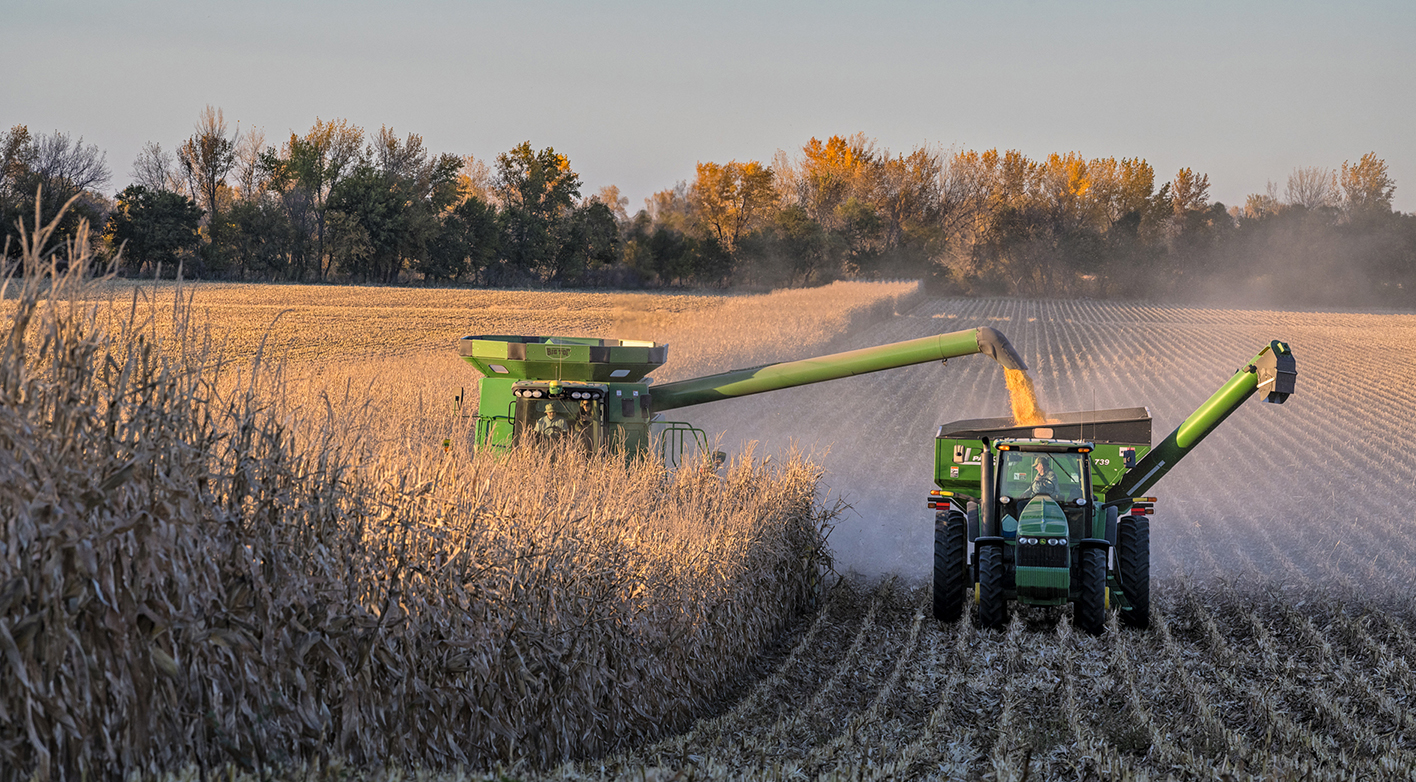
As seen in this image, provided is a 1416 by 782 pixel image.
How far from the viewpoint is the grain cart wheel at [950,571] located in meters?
8.34

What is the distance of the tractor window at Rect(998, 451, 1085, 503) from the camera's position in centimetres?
848

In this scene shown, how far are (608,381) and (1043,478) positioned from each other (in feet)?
12.4

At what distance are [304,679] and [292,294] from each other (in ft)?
119

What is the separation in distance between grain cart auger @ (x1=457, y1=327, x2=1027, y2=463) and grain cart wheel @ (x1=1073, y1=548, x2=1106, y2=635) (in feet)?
5.99

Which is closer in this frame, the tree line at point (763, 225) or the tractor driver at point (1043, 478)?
the tractor driver at point (1043, 478)

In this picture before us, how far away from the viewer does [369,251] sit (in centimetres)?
4494

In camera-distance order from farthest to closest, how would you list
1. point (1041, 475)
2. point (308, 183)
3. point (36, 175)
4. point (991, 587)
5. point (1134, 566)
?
1. point (308, 183)
2. point (36, 175)
3. point (1041, 475)
4. point (1134, 566)
5. point (991, 587)

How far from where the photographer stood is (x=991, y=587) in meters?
7.91

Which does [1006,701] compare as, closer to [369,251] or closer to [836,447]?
[836,447]

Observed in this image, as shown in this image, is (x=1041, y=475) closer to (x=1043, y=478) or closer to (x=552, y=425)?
(x=1043, y=478)

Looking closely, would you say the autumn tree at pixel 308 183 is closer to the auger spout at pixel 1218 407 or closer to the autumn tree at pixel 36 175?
the autumn tree at pixel 36 175

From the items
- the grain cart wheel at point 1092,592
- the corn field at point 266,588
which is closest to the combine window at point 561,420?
the corn field at point 266,588

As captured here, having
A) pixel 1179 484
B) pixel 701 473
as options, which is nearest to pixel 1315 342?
pixel 1179 484

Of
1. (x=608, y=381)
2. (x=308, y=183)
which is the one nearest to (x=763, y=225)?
(x=308, y=183)
